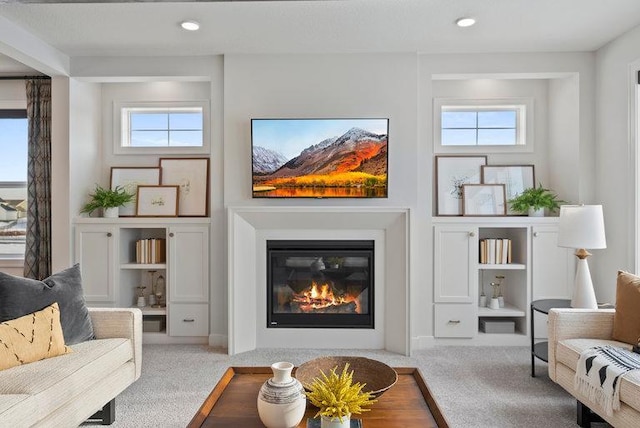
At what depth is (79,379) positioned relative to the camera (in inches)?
85.4

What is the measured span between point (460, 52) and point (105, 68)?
314 centimetres

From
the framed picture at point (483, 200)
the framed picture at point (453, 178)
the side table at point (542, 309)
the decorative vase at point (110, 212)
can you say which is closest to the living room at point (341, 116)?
the decorative vase at point (110, 212)

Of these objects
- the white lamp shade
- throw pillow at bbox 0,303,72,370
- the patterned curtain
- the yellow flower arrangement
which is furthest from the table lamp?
the patterned curtain

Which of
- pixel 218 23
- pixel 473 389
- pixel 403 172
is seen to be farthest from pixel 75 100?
pixel 473 389

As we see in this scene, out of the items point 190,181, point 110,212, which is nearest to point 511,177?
point 190,181

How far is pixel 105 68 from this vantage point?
3.94 metres

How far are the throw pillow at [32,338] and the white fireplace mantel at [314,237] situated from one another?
1495mm

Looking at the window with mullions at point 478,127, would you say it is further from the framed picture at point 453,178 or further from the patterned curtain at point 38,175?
the patterned curtain at point 38,175

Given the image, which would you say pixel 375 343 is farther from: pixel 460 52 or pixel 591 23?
pixel 591 23

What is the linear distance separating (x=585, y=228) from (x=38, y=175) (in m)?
4.63

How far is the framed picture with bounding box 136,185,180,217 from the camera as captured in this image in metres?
4.21

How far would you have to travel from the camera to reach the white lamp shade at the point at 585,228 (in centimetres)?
292

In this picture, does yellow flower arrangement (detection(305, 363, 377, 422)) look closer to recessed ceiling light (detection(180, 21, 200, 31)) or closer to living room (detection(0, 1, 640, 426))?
living room (detection(0, 1, 640, 426))

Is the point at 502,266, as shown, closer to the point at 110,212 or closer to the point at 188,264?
the point at 188,264
